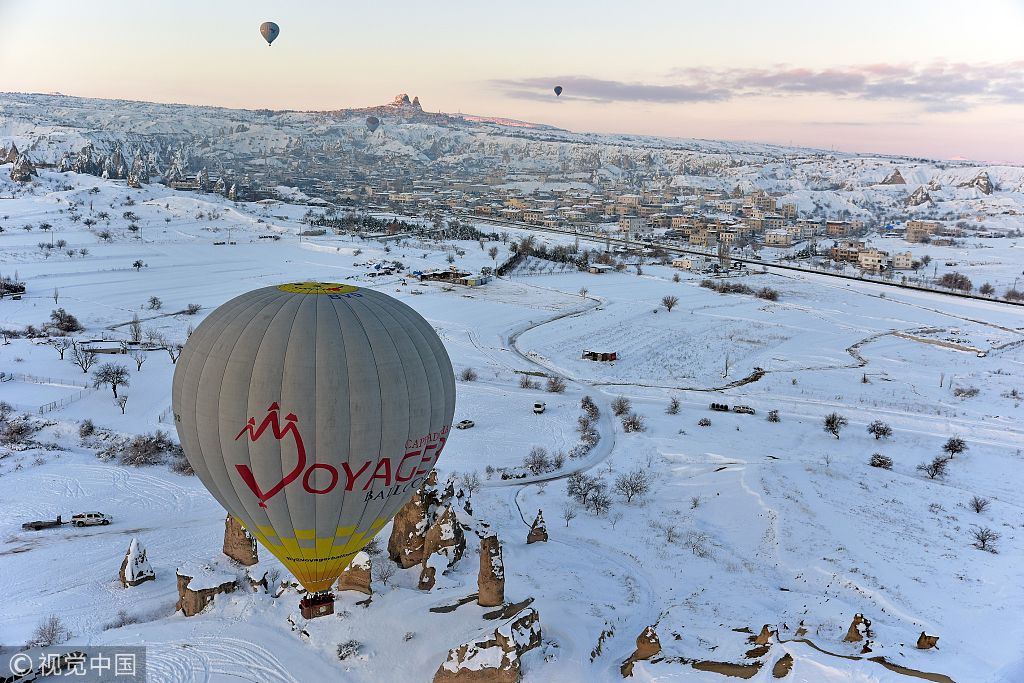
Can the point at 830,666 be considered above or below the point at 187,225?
below

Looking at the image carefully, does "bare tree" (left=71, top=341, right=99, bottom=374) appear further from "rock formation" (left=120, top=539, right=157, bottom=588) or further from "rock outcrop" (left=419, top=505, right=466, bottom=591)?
"rock outcrop" (left=419, top=505, right=466, bottom=591)

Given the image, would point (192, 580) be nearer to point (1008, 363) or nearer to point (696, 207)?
point (1008, 363)

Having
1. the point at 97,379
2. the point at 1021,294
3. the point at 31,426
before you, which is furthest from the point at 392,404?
the point at 1021,294

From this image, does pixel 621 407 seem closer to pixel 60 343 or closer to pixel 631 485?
pixel 631 485

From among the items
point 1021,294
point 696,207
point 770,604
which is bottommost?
point 770,604

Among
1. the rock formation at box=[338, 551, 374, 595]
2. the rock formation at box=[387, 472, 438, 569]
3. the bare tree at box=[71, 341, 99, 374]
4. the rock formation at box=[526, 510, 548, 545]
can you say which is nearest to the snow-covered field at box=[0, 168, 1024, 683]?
the rock formation at box=[526, 510, 548, 545]

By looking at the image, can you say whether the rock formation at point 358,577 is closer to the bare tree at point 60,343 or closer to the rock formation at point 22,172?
the bare tree at point 60,343

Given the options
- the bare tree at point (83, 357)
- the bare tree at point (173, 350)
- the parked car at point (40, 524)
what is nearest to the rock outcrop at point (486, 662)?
the parked car at point (40, 524)
